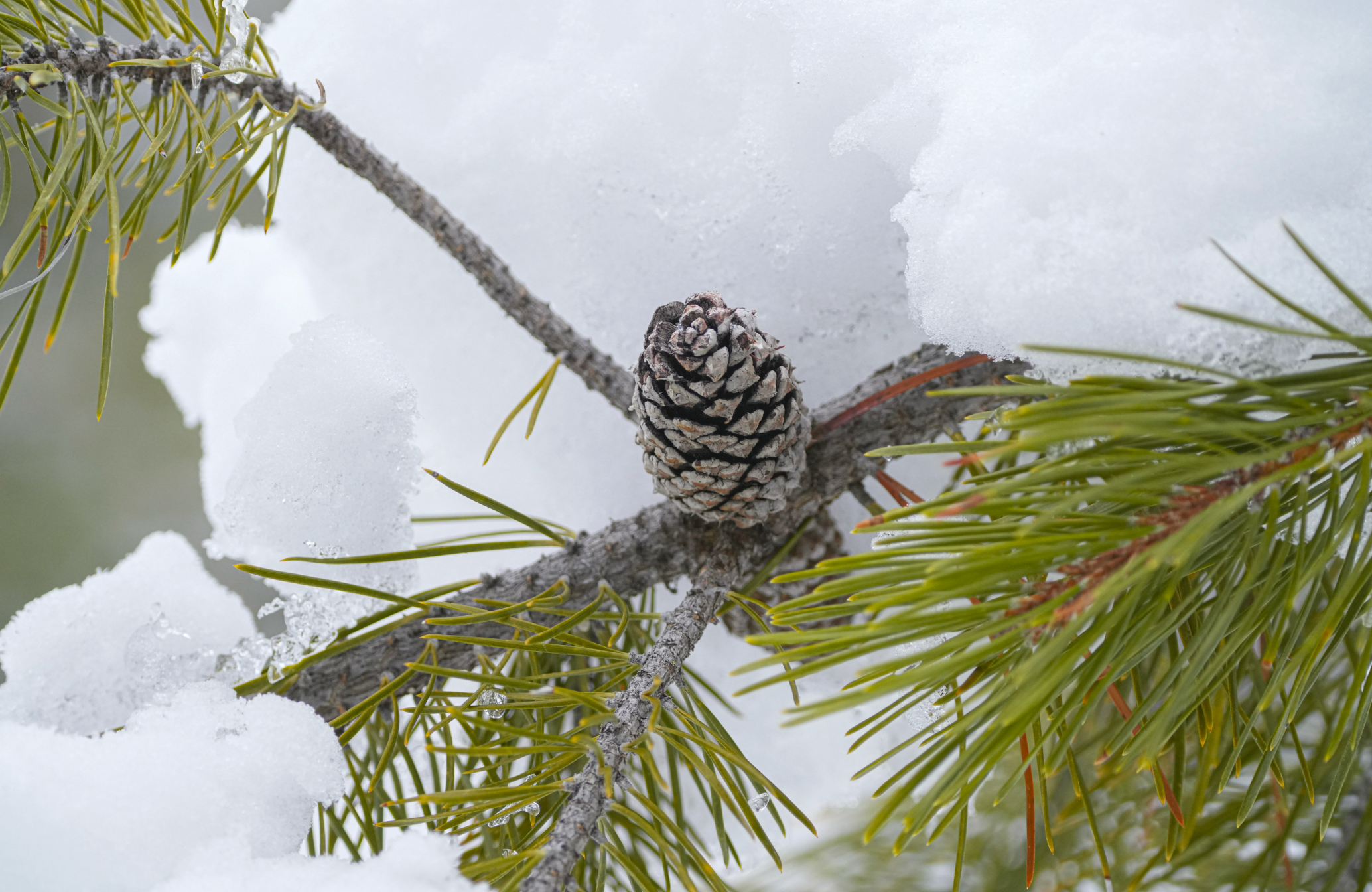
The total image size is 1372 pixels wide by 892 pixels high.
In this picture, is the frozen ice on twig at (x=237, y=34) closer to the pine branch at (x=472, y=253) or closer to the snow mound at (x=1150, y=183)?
the pine branch at (x=472, y=253)

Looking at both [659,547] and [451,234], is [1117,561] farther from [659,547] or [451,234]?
[451,234]

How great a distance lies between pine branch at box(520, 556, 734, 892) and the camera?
0.95 feet

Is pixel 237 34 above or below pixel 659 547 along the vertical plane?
above

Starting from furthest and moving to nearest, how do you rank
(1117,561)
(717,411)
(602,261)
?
(602,261)
(717,411)
(1117,561)

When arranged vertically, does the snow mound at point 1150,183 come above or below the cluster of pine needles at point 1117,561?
above

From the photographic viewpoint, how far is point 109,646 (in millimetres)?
469

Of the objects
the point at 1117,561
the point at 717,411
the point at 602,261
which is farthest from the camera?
the point at 602,261

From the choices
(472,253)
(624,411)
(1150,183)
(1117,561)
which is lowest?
(1117,561)

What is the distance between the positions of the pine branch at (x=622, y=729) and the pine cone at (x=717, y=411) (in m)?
0.05

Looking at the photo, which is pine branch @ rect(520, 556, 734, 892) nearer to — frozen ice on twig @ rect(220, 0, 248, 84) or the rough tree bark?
the rough tree bark

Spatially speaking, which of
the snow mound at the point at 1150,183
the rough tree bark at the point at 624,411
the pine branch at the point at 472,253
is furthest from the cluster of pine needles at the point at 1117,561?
the pine branch at the point at 472,253

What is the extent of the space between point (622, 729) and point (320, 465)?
0.74 feet

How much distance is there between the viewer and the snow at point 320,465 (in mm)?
441

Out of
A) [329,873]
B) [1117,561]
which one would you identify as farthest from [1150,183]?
[329,873]
